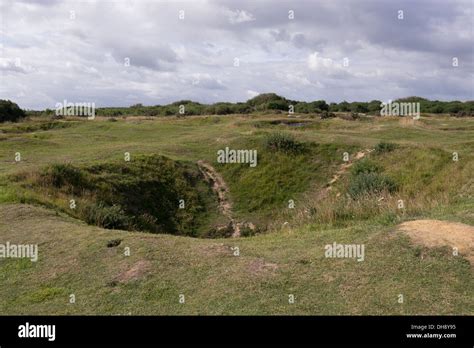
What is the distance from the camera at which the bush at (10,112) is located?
54.2m

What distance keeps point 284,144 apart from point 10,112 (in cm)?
3950

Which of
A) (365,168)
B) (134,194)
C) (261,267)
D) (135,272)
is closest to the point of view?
(261,267)

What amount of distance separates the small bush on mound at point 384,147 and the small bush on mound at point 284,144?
4171 millimetres

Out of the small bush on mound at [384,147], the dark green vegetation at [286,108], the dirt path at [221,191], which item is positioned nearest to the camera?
the dirt path at [221,191]

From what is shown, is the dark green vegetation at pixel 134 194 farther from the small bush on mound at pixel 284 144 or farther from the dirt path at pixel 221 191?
the small bush on mound at pixel 284 144

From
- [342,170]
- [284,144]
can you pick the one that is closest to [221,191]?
[284,144]

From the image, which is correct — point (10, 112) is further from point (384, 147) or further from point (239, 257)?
point (239, 257)

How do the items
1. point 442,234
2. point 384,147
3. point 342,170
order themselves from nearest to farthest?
point 442,234, point 342,170, point 384,147

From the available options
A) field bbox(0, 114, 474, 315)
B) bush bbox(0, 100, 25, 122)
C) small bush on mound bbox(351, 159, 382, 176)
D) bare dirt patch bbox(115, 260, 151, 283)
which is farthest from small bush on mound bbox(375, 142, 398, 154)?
bush bbox(0, 100, 25, 122)

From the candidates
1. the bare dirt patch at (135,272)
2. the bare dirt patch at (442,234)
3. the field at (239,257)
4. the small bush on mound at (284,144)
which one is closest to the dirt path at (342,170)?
the field at (239,257)

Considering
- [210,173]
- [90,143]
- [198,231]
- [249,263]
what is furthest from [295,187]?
[249,263]

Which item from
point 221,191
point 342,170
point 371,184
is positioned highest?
point 342,170

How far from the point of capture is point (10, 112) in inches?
2203

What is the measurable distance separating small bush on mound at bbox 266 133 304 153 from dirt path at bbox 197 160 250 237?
377 centimetres
